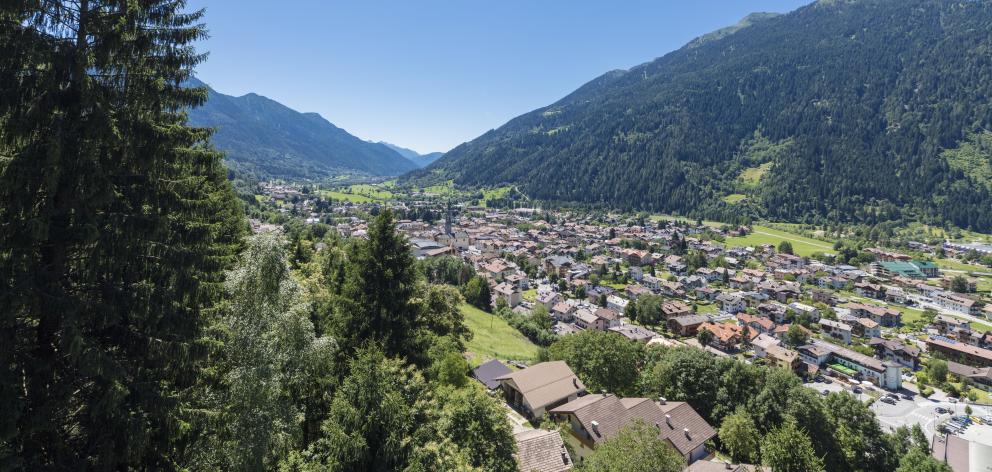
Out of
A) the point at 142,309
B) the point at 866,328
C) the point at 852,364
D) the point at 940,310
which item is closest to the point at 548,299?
the point at 852,364

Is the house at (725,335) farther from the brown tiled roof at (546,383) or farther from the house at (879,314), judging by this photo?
the brown tiled roof at (546,383)

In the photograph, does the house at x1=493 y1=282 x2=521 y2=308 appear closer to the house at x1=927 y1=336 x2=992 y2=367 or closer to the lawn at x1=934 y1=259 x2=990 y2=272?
the house at x1=927 y1=336 x2=992 y2=367

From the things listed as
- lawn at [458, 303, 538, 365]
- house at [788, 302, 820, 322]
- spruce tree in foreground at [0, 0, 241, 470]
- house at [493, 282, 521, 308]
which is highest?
spruce tree in foreground at [0, 0, 241, 470]

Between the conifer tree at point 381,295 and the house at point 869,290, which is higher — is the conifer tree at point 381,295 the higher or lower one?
the higher one

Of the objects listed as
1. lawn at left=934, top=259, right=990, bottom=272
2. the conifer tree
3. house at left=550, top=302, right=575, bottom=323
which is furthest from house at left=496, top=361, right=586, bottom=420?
lawn at left=934, top=259, right=990, bottom=272


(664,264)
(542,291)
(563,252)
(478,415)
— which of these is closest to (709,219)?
(664,264)

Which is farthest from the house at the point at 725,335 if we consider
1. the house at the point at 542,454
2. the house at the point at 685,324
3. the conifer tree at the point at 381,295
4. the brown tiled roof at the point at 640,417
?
the conifer tree at the point at 381,295

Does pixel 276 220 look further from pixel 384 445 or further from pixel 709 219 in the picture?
pixel 709 219
